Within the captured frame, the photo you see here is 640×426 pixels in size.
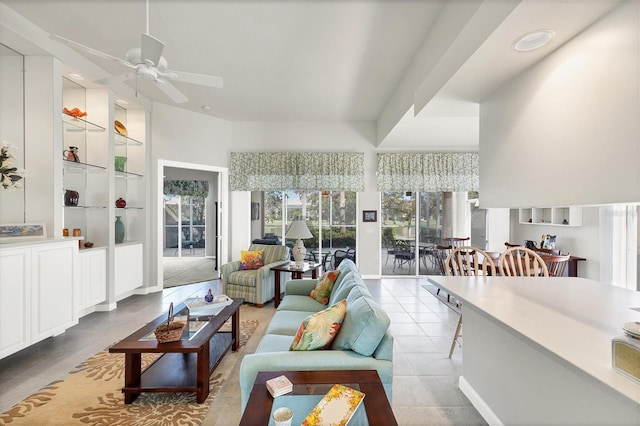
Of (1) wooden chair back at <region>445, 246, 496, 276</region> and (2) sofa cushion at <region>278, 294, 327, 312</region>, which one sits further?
(2) sofa cushion at <region>278, 294, 327, 312</region>

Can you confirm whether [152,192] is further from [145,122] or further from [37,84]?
[37,84]

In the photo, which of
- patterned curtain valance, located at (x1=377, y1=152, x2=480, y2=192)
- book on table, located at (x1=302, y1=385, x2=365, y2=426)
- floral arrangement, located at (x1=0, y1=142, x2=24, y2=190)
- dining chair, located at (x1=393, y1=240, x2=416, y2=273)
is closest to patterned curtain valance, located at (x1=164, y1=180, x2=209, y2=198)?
patterned curtain valance, located at (x1=377, y1=152, x2=480, y2=192)

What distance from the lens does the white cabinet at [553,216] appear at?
4789mm

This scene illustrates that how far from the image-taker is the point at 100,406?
220 cm

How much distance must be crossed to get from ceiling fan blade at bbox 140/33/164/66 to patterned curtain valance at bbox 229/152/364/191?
12.5ft

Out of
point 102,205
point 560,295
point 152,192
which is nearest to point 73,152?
point 102,205

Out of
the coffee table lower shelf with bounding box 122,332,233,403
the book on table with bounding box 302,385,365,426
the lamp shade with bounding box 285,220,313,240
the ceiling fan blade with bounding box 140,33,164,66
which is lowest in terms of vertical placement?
the coffee table lower shelf with bounding box 122,332,233,403

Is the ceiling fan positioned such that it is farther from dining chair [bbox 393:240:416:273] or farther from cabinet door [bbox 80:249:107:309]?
dining chair [bbox 393:240:416:273]

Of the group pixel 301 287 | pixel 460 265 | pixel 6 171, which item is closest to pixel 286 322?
pixel 301 287

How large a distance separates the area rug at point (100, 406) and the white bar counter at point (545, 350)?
2056 mm

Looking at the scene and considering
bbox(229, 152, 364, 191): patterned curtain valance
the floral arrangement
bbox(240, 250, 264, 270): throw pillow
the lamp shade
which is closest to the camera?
the floral arrangement

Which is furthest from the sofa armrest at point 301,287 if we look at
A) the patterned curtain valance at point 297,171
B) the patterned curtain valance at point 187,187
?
the patterned curtain valance at point 187,187

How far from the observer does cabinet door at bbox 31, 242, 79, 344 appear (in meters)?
2.91

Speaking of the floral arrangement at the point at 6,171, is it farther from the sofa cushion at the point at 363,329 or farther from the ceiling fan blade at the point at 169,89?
the sofa cushion at the point at 363,329
